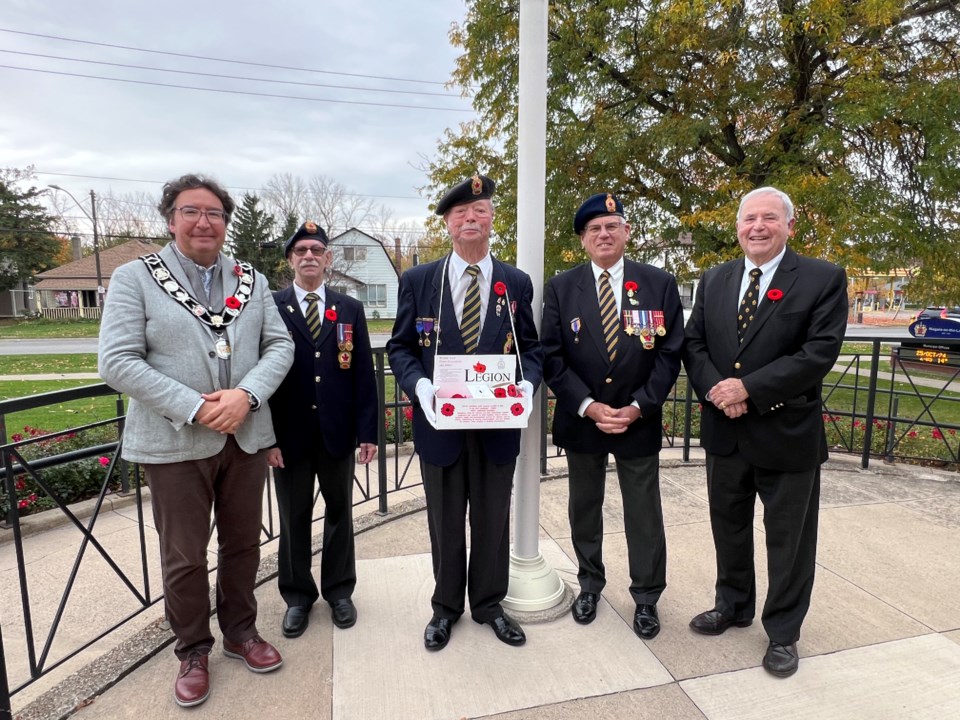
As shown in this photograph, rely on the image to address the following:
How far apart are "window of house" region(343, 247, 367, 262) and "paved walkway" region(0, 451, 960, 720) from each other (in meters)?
39.1

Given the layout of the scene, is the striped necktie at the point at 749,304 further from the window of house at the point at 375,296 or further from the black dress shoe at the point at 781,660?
the window of house at the point at 375,296

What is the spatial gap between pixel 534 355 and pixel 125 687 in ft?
7.35

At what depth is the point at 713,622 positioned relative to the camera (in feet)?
8.82

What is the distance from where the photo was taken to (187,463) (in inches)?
85.7

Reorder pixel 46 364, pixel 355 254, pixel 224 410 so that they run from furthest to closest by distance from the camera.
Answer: pixel 355 254 < pixel 46 364 < pixel 224 410

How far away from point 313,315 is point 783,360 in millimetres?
2064

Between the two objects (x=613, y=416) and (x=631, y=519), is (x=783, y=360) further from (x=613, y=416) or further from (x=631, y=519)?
(x=631, y=519)

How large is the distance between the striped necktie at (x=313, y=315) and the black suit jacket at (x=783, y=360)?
176cm

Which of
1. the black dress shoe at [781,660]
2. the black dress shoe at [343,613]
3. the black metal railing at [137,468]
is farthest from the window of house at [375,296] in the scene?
the black dress shoe at [781,660]

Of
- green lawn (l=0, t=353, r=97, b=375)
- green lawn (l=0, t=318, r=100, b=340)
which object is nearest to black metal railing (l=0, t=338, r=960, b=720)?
green lawn (l=0, t=353, r=97, b=375)

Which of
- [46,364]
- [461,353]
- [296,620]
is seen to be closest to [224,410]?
[461,353]

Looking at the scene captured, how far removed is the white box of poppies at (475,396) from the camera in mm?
2223

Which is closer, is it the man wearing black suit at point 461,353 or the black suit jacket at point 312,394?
the man wearing black suit at point 461,353

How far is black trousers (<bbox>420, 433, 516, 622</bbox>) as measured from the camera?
2.56m
